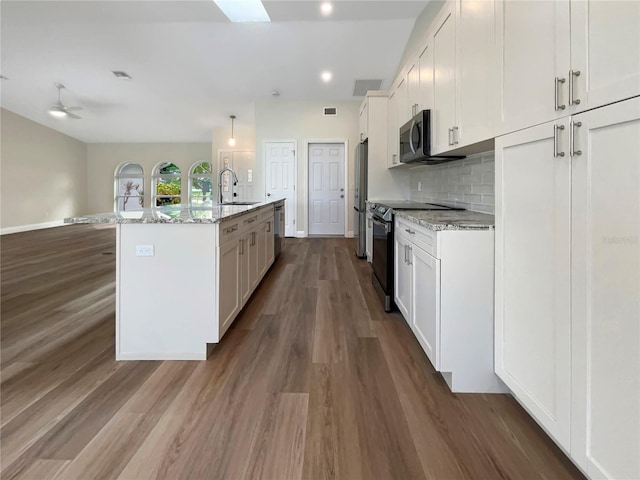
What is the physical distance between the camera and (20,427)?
1480 millimetres

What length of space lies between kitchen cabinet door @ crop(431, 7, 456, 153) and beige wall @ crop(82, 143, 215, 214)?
31.9ft

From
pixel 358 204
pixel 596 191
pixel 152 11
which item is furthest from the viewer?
pixel 358 204

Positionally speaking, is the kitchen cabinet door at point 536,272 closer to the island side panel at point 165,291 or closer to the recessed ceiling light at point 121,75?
the island side panel at point 165,291

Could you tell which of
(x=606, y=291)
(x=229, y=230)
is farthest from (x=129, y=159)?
(x=606, y=291)

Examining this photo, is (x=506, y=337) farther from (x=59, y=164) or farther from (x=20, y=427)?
(x=59, y=164)

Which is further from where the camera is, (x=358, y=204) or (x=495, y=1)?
(x=358, y=204)

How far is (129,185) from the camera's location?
38.0 feet

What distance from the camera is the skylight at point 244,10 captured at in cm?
449

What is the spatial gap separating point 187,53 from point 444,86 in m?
4.82

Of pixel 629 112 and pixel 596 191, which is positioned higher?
pixel 629 112

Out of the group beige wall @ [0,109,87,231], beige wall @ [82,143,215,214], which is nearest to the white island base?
beige wall @ [0,109,87,231]

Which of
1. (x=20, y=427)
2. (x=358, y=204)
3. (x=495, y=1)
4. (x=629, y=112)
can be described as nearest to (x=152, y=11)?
(x=358, y=204)

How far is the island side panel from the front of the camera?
2.08m

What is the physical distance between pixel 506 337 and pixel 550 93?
3.26ft
